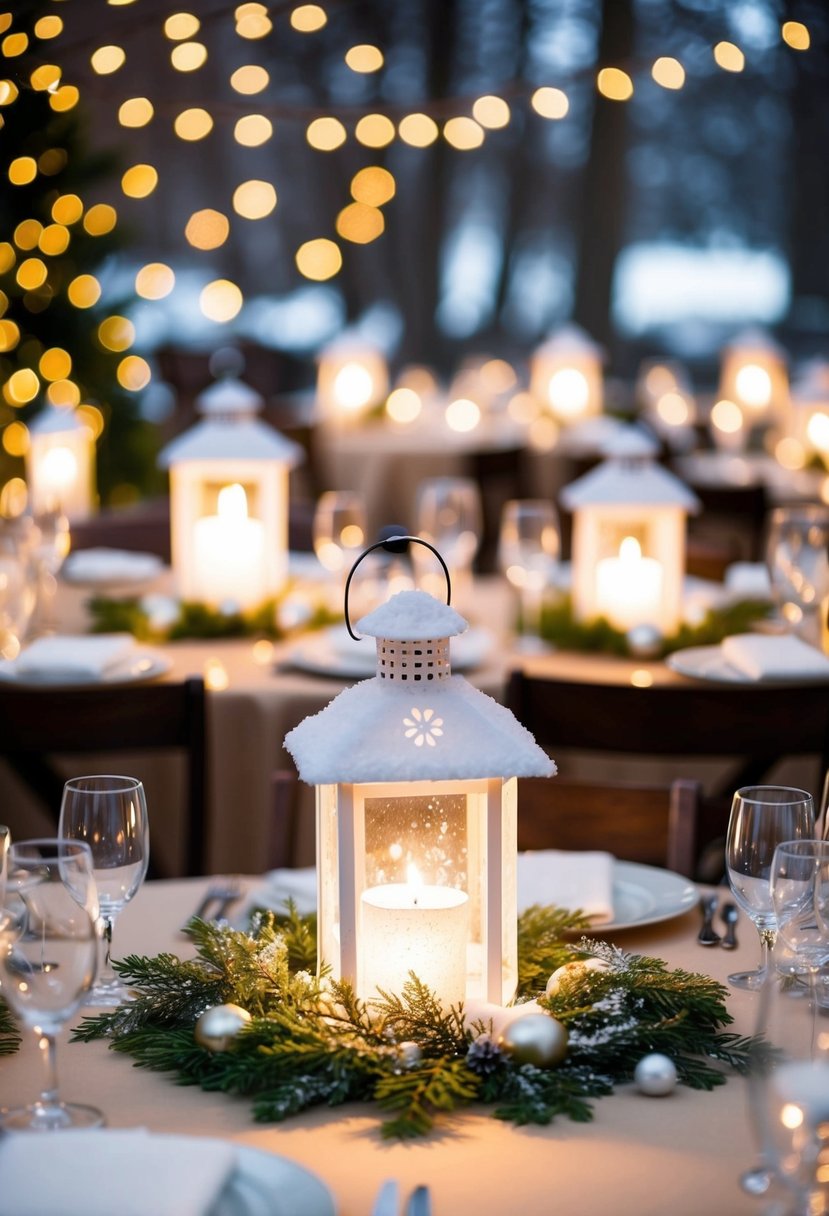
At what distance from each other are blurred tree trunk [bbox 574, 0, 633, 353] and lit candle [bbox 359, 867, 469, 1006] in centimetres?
940

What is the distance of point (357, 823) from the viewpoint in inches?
52.3

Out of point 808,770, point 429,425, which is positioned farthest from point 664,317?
point 808,770

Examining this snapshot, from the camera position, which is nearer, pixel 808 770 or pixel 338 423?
pixel 808 770

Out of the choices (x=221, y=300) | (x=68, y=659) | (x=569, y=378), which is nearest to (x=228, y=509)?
(x=68, y=659)

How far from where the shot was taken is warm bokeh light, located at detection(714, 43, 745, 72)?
267cm

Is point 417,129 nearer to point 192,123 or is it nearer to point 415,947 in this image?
point 192,123

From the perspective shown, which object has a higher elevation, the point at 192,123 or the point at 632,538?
the point at 192,123

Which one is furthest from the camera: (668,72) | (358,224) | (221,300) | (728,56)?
(221,300)

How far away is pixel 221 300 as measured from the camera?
388 inches

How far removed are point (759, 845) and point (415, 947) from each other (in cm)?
38

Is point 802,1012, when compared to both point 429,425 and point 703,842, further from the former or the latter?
point 429,425

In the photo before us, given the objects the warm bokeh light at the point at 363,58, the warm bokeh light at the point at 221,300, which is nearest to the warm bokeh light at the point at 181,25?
the warm bokeh light at the point at 363,58

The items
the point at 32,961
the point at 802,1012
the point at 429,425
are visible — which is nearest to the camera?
the point at 802,1012

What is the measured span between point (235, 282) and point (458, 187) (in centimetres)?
169
